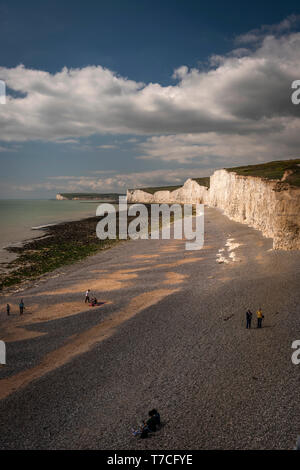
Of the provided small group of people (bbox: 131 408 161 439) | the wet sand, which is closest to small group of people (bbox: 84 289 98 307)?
the wet sand

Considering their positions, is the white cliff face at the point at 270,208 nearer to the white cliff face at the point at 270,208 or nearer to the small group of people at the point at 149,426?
the white cliff face at the point at 270,208

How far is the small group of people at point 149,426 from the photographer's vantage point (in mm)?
9891

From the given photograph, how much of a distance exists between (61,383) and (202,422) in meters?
7.17

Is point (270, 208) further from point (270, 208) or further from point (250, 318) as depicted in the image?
point (250, 318)

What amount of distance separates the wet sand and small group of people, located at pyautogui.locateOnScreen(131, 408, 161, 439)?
24cm

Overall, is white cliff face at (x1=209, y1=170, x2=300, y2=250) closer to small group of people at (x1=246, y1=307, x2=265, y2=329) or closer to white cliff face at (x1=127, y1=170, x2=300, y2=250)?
white cliff face at (x1=127, y1=170, x2=300, y2=250)

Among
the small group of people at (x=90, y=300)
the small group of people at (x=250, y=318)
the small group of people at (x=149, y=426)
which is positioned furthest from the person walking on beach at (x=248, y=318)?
the small group of people at (x=90, y=300)

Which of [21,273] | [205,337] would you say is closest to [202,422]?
[205,337]

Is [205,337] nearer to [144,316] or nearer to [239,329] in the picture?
[239,329]

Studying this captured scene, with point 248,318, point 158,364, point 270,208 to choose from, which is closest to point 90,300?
point 158,364

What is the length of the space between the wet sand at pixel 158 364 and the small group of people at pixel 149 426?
0.79 ft

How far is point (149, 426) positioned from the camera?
10.2 m

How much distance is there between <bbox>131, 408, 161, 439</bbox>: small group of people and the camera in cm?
989

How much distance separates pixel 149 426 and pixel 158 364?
4222mm
